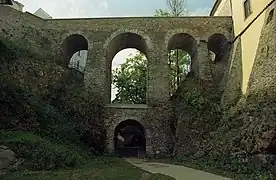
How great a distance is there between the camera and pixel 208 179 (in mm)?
8688

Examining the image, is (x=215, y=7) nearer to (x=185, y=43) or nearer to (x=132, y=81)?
(x=185, y=43)

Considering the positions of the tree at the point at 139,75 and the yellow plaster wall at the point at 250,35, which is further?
the tree at the point at 139,75

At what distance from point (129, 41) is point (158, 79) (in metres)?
4.67

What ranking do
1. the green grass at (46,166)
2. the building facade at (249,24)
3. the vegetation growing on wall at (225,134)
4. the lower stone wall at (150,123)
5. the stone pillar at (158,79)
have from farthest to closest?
the stone pillar at (158,79) → the lower stone wall at (150,123) → the building facade at (249,24) → the vegetation growing on wall at (225,134) → the green grass at (46,166)

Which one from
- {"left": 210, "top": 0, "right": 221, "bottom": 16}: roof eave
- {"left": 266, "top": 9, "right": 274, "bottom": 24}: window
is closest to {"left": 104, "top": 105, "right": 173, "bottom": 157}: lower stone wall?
{"left": 266, "top": 9, "right": 274, "bottom": 24}: window

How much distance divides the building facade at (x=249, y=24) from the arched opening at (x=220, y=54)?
1.71m

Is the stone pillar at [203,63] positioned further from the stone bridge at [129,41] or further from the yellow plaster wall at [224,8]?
the yellow plaster wall at [224,8]

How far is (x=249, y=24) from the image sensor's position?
16672 mm

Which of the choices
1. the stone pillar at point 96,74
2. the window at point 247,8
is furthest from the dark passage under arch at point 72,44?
the window at point 247,8

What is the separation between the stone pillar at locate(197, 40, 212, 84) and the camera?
19766 mm

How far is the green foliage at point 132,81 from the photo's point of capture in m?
29.9

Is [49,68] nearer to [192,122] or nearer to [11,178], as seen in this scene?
[192,122]

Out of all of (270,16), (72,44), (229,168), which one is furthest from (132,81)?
(229,168)

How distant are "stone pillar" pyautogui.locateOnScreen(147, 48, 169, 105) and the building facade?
546 centimetres
